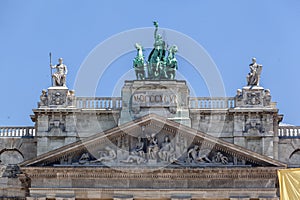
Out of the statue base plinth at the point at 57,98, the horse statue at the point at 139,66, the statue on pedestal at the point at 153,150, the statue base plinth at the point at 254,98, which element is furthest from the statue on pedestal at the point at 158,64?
the statue on pedestal at the point at 153,150

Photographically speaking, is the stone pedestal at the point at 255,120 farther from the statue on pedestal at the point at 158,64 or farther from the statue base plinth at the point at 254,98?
the statue on pedestal at the point at 158,64

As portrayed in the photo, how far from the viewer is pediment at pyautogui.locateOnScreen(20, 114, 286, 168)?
6134 cm

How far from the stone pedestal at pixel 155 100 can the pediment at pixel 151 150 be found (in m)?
4.04

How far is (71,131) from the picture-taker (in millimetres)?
66812

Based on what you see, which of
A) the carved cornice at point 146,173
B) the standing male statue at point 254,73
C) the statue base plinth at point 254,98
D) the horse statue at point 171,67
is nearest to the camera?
the carved cornice at point 146,173

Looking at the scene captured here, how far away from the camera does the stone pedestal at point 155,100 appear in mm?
65938

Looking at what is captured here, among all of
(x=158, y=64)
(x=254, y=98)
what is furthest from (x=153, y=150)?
(x=254, y=98)

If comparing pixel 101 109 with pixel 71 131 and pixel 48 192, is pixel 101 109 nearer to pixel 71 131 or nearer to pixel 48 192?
pixel 71 131

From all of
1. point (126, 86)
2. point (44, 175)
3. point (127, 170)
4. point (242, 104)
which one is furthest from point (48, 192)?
point (242, 104)

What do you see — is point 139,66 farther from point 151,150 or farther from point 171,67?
point 151,150

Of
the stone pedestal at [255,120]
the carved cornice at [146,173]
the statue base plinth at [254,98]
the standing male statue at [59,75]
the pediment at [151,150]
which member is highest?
the standing male statue at [59,75]

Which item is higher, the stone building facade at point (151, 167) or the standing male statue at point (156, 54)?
the standing male statue at point (156, 54)

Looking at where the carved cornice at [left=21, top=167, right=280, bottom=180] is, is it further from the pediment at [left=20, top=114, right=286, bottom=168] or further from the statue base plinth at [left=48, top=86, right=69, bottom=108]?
the statue base plinth at [left=48, top=86, right=69, bottom=108]

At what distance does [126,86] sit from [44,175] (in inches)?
353
